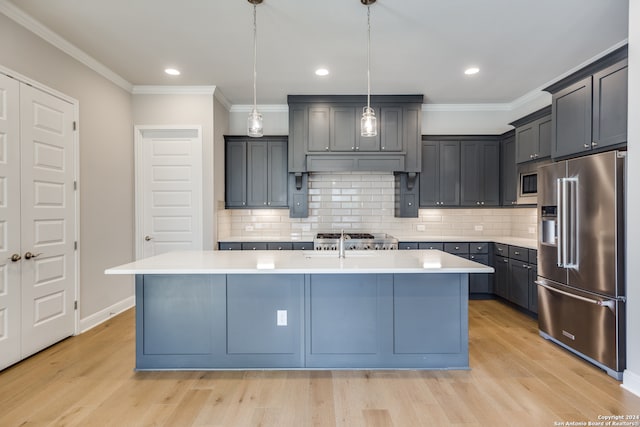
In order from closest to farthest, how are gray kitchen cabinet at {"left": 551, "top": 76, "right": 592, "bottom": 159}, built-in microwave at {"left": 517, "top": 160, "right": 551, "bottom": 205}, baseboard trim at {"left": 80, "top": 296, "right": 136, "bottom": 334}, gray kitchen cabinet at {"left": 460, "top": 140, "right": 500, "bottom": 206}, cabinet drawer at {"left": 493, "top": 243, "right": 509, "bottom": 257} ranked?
gray kitchen cabinet at {"left": 551, "top": 76, "right": 592, "bottom": 159} < baseboard trim at {"left": 80, "top": 296, "right": 136, "bottom": 334} < built-in microwave at {"left": 517, "top": 160, "right": 551, "bottom": 205} < cabinet drawer at {"left": 493, "top": 243, "right": 509, "bottom": 257} < gray kitchen cabinet at {"left": 460, "top": 140, "right": 500, "bottom": 206}

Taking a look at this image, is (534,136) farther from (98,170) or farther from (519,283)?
(98,170)

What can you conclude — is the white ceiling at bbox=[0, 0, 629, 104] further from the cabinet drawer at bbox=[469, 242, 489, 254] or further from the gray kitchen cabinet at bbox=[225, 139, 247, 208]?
the cabinet drawer at bbox=[469, 242, 489, 254]

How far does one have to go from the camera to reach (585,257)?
270cm

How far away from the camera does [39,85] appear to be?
2908 mm

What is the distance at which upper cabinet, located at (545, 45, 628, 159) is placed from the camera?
2.62 metres

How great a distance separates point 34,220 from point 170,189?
164cm

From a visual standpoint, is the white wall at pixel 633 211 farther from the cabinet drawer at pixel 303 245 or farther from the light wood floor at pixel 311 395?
the cabinet drawer at pixel 303 245

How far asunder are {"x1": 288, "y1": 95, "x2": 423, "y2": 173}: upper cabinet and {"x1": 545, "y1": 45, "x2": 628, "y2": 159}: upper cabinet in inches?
69.2

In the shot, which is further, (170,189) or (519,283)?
(170,189)

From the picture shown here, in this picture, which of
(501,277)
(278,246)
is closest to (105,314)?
(278,246)

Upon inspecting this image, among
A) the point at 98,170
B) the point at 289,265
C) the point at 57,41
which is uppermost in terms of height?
the point at 57,41

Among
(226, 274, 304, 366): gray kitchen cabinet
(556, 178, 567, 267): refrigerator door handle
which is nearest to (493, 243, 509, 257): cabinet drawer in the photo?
(556, 178, 567, 267): refrigerator door handle

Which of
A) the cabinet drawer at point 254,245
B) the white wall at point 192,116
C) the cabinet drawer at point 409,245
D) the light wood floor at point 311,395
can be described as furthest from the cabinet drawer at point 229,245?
the cabinet drawer at point 409,245

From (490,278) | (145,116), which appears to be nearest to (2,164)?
(145,116)
